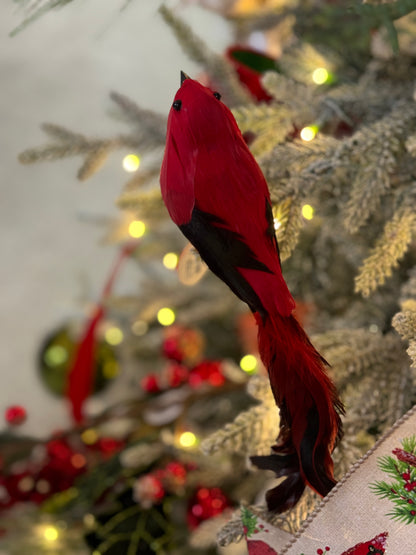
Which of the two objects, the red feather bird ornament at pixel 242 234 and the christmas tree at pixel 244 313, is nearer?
the red feather bird ornament at pixel 242 234

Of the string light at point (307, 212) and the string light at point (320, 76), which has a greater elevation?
the string light at point (320, 76)

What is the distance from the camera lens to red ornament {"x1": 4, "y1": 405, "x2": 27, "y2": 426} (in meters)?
0.95

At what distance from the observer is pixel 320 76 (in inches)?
23.9

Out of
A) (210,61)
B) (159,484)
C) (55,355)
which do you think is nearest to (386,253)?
(210,61)

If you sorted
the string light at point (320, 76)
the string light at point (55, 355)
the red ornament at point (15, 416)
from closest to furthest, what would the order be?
1. the string light at point (320, 76)
2. the red ornament at point (15, 416)
3. the string light at point (55, 355)

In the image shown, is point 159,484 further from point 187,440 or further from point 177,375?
point 177,375

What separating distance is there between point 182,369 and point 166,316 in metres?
0.12

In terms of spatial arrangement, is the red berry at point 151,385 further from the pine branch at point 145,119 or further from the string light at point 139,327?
the pine branch at point 145,119

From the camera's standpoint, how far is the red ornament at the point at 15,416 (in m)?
0.95

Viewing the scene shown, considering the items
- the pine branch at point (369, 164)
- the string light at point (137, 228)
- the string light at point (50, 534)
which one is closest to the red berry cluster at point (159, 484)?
the string light at point (50, 534)

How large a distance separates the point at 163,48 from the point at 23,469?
0.86 meters

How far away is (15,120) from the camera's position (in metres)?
1.01

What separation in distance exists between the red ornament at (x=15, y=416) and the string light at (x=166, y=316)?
32cm

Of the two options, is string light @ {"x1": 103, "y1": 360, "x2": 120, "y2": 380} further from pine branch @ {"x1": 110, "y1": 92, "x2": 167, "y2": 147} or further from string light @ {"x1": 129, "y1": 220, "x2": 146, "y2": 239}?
pine branch @ {"x1": 110, "y1": 92, "x2": 167, "y2": 147}
